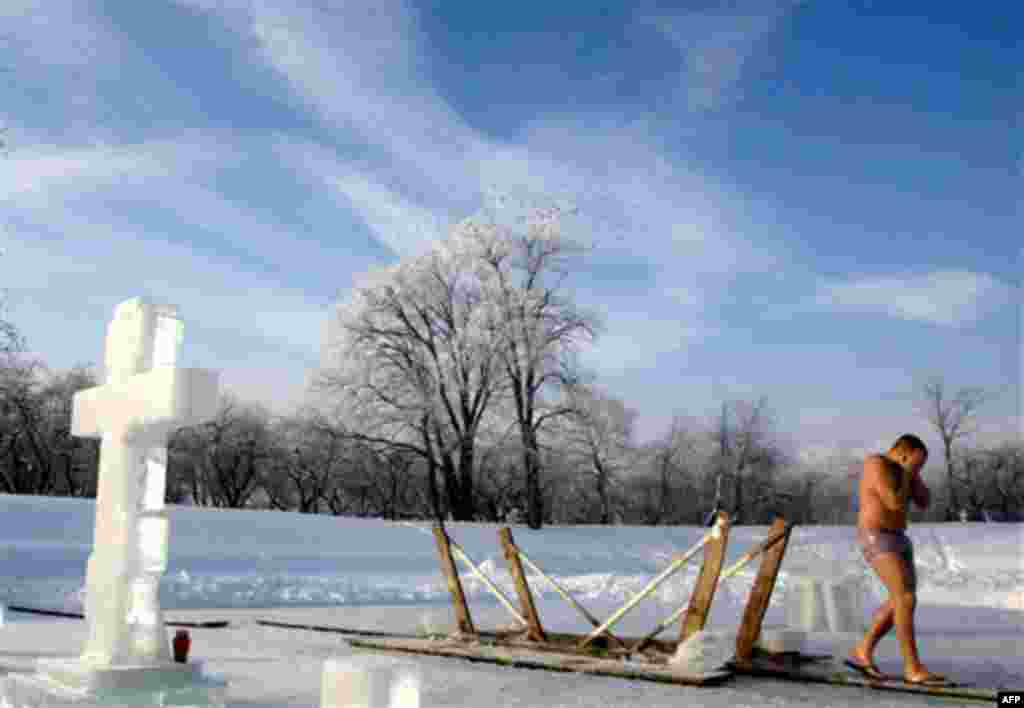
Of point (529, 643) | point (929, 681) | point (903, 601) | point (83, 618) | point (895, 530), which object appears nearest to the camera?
point (929, 681)

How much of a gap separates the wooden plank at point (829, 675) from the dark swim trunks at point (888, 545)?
691 millimetres

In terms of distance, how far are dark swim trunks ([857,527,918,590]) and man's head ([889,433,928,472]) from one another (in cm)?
49

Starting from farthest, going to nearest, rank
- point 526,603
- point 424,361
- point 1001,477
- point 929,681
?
point 1001,477 < point 424,361 < point 526,603 < point 929,681

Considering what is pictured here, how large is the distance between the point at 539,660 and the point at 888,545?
9.10ft

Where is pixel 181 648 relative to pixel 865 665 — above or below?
above

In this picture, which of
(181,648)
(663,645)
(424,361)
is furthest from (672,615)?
(424,361)

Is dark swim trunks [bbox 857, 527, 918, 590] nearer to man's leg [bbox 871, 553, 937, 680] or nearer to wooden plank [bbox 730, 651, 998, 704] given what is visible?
man's leg [bbox 871, 553, 937, 680]

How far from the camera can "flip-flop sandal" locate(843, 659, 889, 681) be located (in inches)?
294

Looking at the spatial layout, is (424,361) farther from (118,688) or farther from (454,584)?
(118,688)

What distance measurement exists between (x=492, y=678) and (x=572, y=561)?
68.5 ft

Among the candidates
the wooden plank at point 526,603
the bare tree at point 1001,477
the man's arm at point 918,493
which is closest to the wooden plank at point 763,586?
the man's arm at point 918,493

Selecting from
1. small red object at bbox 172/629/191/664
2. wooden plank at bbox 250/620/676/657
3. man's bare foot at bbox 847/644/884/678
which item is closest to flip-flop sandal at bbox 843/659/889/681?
man's bare foot at bbox 847/644/884/678

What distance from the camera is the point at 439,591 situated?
19141 mm

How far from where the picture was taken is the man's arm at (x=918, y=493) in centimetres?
757
